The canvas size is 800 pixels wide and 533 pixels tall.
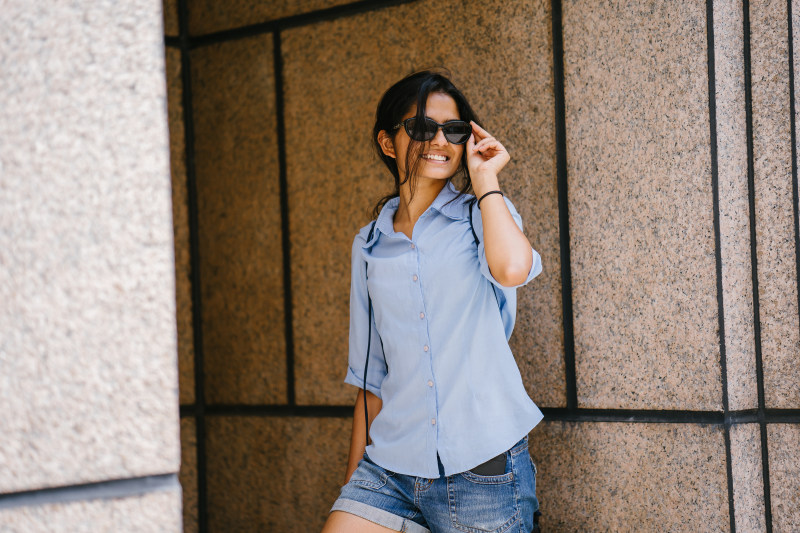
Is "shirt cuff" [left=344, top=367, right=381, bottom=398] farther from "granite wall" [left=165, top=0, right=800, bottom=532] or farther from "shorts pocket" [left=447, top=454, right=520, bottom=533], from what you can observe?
"granite wall" [left=165, top=0, right=800, bottom=532]

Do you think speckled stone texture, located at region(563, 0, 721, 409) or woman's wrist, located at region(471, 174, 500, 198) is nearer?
woman's wrist, located at region(471, 174, 500, 198)

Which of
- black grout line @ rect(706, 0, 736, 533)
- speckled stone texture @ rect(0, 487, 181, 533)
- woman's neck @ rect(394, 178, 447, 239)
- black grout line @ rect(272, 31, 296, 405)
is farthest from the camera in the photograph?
black grout line @ rect(272, 31, 296, 405)

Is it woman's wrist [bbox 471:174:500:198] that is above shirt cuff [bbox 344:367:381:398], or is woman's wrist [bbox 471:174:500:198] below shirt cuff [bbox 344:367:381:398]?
above

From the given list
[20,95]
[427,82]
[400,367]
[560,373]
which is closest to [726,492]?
[560,373]

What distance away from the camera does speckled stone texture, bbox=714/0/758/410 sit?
2.84 meters

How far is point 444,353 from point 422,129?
0.75m

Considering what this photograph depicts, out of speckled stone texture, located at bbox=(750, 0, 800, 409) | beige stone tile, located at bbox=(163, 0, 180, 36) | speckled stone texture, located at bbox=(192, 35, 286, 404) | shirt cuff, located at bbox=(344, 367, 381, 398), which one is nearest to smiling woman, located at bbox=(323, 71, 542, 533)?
shirt cuff, located at bbox=(344, 367, 381, 398)

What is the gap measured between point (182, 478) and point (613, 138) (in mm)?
2894

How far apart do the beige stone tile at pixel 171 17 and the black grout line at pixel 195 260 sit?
0.02m

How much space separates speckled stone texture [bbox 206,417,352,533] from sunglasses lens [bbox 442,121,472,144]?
1.74 meters

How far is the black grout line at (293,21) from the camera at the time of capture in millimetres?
3566

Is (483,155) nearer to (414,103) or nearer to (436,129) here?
(436,129)

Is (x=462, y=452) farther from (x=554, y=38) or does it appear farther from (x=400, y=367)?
(x=554, y=38)

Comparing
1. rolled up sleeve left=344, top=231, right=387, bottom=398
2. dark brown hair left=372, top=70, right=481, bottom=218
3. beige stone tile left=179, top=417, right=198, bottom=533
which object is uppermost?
dark brown hair left=372, top=70, right=481, bottom=218
